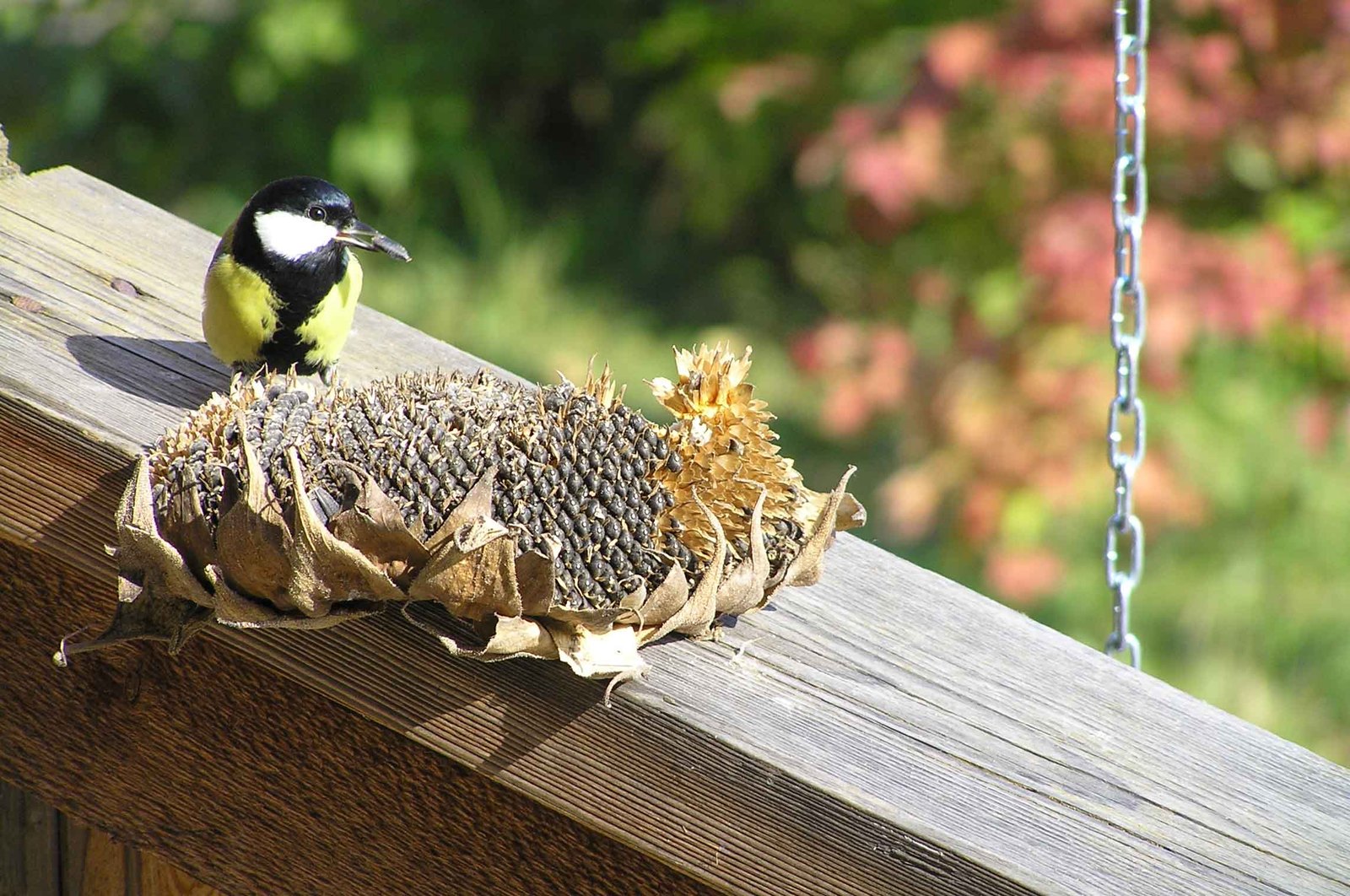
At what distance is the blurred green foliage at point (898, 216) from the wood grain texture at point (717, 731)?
209 centimetres

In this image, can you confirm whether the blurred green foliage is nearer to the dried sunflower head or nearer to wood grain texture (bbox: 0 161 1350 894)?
wood grain texture (bbox: 0 161 1350 894)

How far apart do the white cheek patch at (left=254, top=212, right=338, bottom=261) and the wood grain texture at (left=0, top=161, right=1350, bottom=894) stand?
40 cm

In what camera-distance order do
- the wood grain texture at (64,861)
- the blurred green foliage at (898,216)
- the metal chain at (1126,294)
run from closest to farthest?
the wood grain texture at (64,861), the metal chain at (1126,294), the blurred green foliage at (898,216)

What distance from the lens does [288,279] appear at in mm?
1676

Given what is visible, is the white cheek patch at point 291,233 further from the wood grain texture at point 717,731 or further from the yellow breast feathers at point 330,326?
the wood grain texture at point 717,731

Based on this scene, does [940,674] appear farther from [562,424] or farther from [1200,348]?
[1200,348]

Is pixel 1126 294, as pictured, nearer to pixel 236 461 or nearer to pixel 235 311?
pixel 235 311

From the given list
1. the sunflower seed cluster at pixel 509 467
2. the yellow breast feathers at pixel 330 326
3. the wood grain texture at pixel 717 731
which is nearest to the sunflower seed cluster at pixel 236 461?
the sunflower seed cluster at pixel 509 467

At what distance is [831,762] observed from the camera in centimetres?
97

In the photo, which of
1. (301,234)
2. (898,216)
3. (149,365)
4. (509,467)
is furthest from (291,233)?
(898,216)

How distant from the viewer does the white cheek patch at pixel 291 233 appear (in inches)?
67.4

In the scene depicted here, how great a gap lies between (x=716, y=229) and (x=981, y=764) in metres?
4.08

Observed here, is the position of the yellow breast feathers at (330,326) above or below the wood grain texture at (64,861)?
above

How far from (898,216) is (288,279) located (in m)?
2.42
